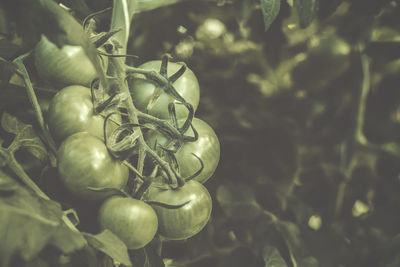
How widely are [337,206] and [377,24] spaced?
69 cm

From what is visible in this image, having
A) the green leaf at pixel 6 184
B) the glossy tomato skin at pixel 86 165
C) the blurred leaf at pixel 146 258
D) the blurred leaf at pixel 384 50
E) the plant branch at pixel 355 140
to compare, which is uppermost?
the green leaf at pixel 6 184

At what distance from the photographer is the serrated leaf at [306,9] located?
2.93 ft

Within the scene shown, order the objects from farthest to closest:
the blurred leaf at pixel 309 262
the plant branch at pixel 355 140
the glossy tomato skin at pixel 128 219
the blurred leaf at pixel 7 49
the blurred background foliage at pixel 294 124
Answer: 1. the plant branch at pixel 355 140
2. the blurred background foliage at pixel 294 124
3. the blurred leaf at pixel 309 262
4. the blurred leaf at pixel 7 49
5. the glossy tomato skin at pixel 128 219

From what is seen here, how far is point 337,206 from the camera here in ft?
4.58

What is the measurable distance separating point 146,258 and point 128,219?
142 mm

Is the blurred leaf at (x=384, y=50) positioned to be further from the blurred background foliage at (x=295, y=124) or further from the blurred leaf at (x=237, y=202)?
the blurred leaf at (x=237, y=202)

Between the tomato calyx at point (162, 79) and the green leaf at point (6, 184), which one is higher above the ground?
the tomato calyx at point (162, 79)

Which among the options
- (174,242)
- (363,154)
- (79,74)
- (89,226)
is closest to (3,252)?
(89,226)

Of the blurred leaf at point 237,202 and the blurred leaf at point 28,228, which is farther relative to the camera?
the blurred leaf at point 237,202

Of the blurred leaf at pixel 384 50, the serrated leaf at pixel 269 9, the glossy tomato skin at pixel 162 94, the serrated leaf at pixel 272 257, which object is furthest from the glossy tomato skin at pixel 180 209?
the blurred leaf at pixel 384 50

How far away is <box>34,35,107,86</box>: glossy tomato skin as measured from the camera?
0.65m

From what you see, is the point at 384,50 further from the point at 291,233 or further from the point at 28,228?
the point at 28,228

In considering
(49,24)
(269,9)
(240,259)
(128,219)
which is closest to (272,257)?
(240,259)

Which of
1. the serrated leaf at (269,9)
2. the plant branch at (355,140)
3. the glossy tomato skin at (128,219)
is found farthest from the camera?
the plant branch at (355,140)
